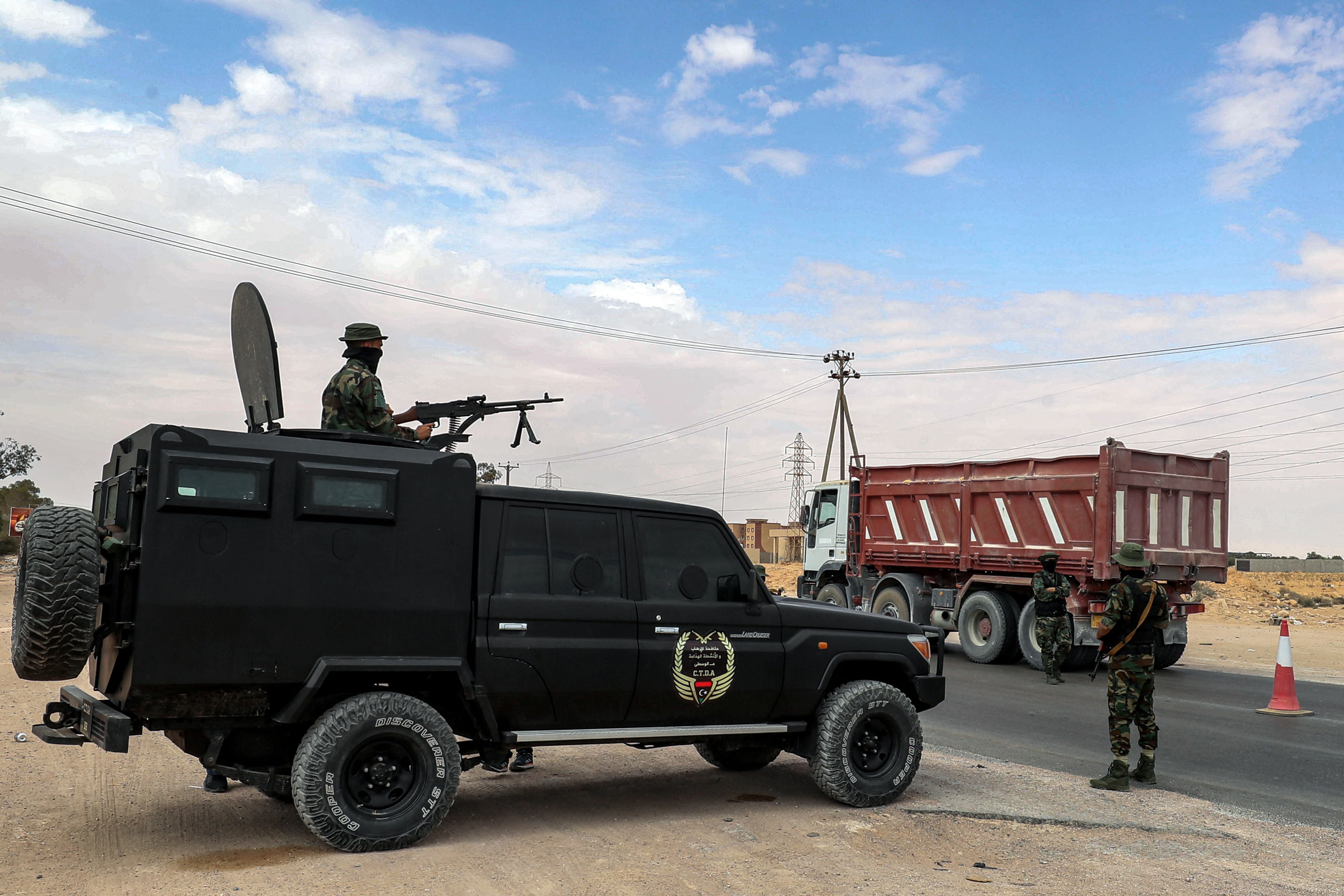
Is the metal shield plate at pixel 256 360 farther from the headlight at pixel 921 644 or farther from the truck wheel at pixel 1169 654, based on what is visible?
the truck wheel at pixel 1169 654

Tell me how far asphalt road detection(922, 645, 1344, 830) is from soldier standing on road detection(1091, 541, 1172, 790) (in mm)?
402

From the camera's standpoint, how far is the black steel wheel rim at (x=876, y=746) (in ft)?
22.4

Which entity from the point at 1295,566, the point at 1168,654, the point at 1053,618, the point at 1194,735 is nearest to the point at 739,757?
the point at 1194,735

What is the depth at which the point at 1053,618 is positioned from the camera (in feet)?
50.5

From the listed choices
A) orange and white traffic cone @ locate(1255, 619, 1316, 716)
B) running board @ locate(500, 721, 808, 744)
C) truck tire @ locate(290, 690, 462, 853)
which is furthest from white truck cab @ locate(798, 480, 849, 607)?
truck tire @ locate(290, 690, 462, 853)

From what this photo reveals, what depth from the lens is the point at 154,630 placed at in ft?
16.6

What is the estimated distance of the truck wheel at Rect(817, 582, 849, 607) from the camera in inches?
808

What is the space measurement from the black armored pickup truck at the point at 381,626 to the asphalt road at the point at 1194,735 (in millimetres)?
2869

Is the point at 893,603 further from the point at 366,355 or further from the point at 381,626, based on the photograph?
the point at 381,626

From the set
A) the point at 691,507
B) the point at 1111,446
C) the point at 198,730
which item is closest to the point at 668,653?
the point at 691,507

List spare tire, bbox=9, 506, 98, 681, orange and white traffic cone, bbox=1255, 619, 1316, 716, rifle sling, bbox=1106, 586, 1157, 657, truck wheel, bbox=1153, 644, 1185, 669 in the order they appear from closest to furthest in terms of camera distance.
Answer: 1. spare tire, bbox=9, 506, 98, 681
2. rifle sling, bbox=1106, 586, 1157, 657
3. orange and white traffic cone, bbox=1255, 619, 1316, 716
4. truck wheel, bbox=1153, 644, 1185, 669

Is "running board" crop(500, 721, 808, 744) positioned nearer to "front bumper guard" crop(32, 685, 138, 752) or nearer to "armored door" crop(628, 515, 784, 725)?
"armored door" crop(628, 515, 784, 725)

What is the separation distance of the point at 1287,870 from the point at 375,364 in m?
5.84

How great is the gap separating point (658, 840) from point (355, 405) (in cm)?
311
